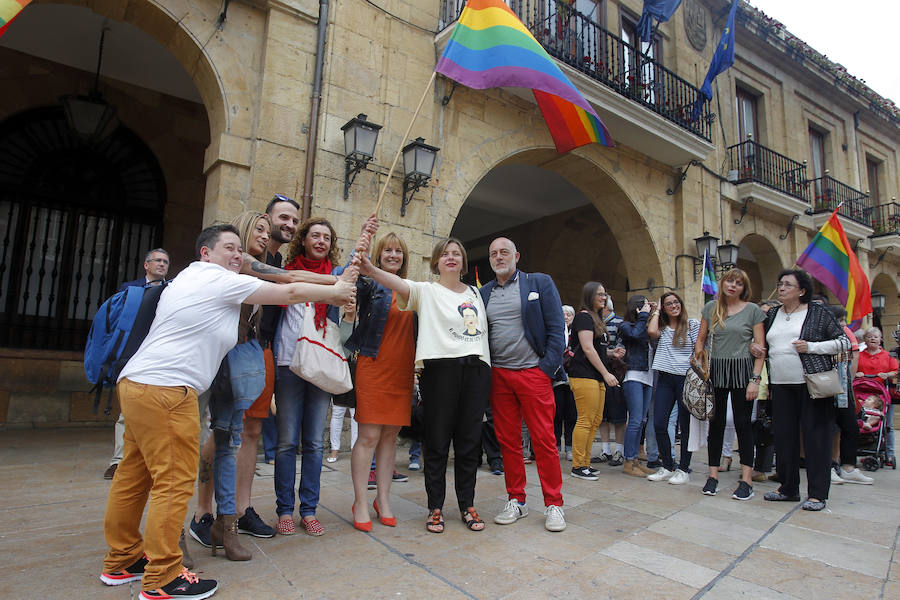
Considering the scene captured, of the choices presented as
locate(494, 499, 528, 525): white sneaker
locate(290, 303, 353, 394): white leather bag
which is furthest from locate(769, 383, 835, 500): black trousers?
locate(290, 303, 353, 394): white leather bag

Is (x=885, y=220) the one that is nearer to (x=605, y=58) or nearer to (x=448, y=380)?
(x=605, y=58)

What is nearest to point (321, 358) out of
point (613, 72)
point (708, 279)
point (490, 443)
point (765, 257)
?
point (490, 443)

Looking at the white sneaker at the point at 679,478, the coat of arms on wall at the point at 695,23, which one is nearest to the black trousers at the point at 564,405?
the white sneaker at the point at 679,478

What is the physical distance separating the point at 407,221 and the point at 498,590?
5.00 meters

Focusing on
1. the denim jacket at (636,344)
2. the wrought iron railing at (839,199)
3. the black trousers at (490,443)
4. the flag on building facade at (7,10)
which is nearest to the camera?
the flag on building facade at (7,10)

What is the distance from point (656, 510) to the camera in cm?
353

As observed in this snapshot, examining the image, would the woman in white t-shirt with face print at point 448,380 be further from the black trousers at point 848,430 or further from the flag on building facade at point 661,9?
the flag on building facade at point 661,9

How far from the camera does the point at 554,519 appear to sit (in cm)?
302

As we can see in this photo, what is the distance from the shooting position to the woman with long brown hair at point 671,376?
4488 millimetres

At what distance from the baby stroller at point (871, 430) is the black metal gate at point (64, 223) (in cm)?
959

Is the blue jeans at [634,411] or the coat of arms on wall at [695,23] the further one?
the coat of arms on wall at [695,23]

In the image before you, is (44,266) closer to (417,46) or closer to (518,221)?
(417,46)

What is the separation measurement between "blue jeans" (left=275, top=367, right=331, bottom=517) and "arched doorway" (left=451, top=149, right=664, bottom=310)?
6.59 metres

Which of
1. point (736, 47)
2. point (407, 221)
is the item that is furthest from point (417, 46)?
point (736, 47)
